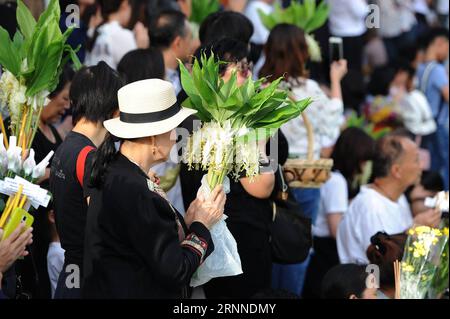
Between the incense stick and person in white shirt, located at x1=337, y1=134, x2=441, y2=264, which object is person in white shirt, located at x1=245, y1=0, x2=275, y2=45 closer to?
person in white shirt, located at x1=337, y1=134, x2=441, y2=264

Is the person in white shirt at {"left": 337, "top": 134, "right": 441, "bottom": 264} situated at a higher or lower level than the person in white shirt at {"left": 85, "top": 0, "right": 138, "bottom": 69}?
lower

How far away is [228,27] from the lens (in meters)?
6.45

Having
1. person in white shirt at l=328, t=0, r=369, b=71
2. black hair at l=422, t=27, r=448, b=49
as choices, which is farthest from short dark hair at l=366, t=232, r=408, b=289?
black hair at l=422, t=27, r=448, b=49

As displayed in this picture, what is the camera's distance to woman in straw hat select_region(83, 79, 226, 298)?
4004 millimetres

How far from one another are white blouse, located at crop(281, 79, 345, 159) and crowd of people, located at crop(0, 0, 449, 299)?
0.01 metres

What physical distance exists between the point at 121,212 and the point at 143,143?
0.35 meters

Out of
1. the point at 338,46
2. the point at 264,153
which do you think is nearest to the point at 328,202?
the point at 338,46

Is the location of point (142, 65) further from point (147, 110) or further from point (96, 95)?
point (147, 110)

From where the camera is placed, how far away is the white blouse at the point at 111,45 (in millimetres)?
7316

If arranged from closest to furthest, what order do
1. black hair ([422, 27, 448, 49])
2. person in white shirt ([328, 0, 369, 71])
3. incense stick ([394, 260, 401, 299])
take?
1. incense stick ([394, 260, 401, 299])
2. person in white shirt ([328, 0, 369, 71])
3. black hair ([422, 27, 448, 49])

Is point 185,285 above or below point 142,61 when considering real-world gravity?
below

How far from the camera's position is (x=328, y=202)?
7.36m
